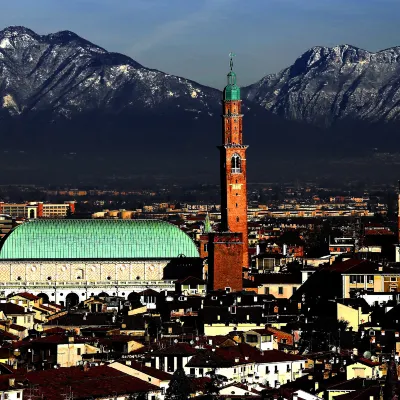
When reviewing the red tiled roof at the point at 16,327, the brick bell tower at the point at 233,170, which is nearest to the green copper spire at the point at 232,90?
the brick bell tower at the point at 233,170

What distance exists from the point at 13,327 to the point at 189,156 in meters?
137

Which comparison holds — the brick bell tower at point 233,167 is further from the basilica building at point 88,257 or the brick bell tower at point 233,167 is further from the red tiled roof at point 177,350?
the red tiled roof at point 177,350

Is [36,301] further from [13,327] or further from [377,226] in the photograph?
[377,226]

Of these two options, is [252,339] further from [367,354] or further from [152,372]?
[152,372]

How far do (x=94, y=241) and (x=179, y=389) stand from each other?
53215 millimetres

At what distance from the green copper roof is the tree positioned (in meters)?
50.9

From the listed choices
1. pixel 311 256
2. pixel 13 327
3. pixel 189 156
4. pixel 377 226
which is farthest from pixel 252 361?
pixel 189 156

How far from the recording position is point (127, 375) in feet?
143

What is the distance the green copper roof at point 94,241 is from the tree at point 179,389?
50876mm

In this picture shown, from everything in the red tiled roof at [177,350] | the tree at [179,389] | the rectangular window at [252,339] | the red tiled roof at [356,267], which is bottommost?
the tree at [179,389]

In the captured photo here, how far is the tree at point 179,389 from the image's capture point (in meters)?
39.4

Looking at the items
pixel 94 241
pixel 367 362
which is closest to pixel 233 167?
pixel 94 241

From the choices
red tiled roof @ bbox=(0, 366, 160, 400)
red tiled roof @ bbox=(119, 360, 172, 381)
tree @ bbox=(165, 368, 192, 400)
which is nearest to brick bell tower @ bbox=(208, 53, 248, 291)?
red tiled roof @ bbox=(119, 360, 172, 381)

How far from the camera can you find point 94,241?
9275 cm
